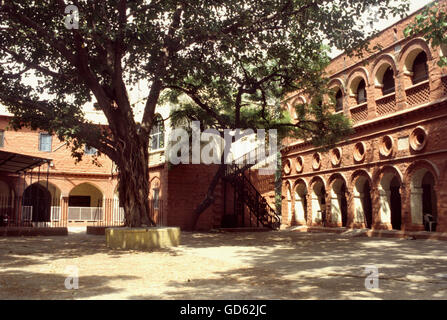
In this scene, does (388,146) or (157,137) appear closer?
(388,146)

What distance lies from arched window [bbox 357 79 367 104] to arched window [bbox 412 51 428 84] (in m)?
2.95

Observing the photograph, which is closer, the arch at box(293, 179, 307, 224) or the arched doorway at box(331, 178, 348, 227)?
the arched doorway at box(331, 178, 348, 227)

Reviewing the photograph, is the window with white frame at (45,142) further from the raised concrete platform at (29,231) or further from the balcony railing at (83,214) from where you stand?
the raised concrete platform at (29,231)

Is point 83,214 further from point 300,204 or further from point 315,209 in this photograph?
point 315,209

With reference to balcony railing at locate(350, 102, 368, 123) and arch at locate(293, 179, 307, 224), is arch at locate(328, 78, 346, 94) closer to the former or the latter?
balcony railing at locate(350, 102, 368, 123)

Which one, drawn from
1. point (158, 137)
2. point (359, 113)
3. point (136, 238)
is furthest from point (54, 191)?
point (359, 113)

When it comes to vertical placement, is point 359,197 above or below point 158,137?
below

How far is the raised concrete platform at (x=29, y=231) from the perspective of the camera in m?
15.2

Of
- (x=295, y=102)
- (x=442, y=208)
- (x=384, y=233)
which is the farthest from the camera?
(x=295, y=102)

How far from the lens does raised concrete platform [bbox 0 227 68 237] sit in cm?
1523

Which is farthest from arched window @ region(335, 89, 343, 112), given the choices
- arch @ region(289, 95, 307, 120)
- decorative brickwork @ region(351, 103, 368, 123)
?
arch @ region(289, 95, 307, 120)

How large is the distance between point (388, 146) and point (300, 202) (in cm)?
760

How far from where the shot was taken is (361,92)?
64.3ft

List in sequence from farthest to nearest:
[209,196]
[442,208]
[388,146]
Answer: [209,196], [388,146], [442,208]
